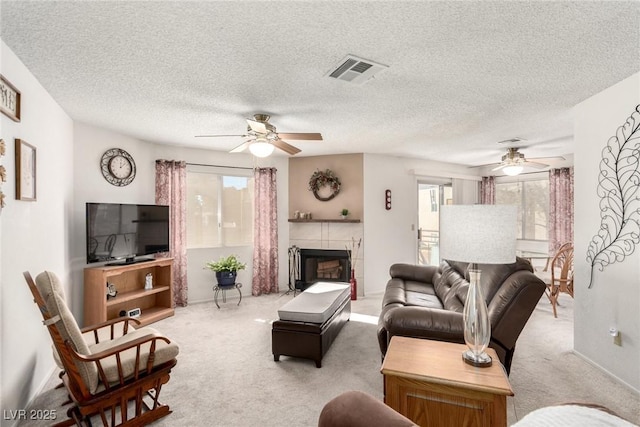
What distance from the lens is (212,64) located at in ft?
7.32

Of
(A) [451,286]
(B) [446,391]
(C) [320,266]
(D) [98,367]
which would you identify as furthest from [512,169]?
(D) [98,367]

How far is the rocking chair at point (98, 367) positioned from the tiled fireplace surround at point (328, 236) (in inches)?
143

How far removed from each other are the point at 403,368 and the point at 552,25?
2.12m

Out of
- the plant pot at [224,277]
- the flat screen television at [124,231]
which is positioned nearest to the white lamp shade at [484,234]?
the plant pot at [224,277]

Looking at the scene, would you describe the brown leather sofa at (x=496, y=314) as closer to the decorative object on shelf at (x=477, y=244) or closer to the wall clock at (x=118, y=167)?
the decorative object on shelf at (x=477, y=244)

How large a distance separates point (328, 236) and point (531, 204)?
4441 millimetres

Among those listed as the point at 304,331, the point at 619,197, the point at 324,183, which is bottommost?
the point at 304,331

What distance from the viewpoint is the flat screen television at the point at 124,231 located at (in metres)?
3.61

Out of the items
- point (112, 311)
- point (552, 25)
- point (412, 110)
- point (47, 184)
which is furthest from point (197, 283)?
point (552, 25)

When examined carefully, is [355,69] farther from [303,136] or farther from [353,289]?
[353,289]

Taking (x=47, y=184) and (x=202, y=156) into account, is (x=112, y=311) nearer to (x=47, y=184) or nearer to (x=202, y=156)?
(x=47, y=184)

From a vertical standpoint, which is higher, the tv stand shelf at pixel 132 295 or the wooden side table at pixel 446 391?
the wooden side table at pixel 446 391

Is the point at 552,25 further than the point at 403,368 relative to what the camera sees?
Yes

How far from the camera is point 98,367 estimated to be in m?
1.79
